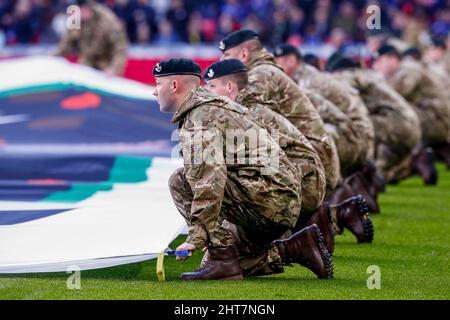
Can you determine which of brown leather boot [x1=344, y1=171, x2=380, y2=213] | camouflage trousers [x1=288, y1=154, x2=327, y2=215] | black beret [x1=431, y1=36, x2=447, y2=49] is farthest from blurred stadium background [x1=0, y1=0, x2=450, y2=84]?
camouflage trousers [x1=288, y1=154, x2=327, y2=215]

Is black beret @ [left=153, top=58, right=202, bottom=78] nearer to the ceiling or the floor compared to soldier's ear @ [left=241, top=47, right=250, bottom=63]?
nearer to the floor

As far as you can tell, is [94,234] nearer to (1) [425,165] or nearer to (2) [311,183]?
(2) [311,183]

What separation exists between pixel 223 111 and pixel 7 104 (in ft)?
28.2

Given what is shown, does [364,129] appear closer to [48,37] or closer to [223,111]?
[223,111]

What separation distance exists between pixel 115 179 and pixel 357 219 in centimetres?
267

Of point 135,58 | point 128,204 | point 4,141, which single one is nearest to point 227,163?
point 128,204

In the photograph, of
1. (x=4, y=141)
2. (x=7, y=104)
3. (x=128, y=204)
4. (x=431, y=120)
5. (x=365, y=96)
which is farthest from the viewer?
(x=431, y=120)

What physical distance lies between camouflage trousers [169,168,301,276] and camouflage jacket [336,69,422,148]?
6.37 meters

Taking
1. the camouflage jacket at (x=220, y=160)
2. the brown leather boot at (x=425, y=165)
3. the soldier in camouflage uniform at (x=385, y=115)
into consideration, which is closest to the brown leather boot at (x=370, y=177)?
the soldier in camouflage uniform at (x=385, y=115)

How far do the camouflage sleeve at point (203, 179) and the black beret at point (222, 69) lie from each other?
1.18 meters

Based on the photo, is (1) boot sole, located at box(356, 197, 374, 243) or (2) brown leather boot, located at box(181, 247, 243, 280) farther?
(1) boot sole, located at box(356, 197, 374, 243)

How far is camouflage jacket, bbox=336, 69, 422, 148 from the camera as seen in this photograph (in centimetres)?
1342

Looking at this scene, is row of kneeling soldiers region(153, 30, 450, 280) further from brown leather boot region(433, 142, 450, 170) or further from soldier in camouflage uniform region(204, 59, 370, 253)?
brown leather boot region(433, 142, 450, 170)

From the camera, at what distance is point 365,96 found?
13.5 m
